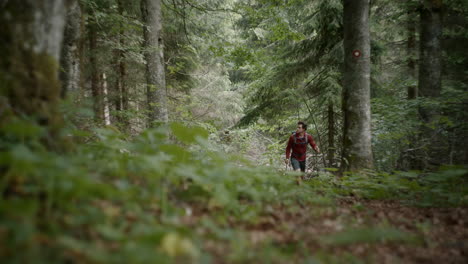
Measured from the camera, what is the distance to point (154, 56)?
272 inches

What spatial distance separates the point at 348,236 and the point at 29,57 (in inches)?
108

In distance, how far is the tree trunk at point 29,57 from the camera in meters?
1.69

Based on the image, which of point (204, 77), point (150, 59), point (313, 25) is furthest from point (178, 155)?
point (204, 77)

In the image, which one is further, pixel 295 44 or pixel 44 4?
pixel 295 44

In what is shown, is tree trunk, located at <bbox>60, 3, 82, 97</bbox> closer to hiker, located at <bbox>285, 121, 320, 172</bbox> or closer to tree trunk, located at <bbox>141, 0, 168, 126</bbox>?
tree trunk, located at <bbox>141, 0, 168, 126</bbox>

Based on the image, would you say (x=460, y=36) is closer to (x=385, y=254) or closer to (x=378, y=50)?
(x=378, y=50)

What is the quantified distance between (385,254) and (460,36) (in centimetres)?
1264

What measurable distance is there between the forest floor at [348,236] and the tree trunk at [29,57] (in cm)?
147

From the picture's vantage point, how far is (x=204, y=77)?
1380 centimetres

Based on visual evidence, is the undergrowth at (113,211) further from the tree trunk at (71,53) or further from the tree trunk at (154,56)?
the tree trunk at (154,56)

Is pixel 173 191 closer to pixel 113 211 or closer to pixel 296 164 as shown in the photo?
pixel 113 211

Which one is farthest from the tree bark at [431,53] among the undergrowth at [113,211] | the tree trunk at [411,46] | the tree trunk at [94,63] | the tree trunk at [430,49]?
the tree trunk at [94,63]

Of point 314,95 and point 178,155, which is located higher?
point 314,95

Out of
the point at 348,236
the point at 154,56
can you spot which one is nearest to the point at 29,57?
the point at 348,236
